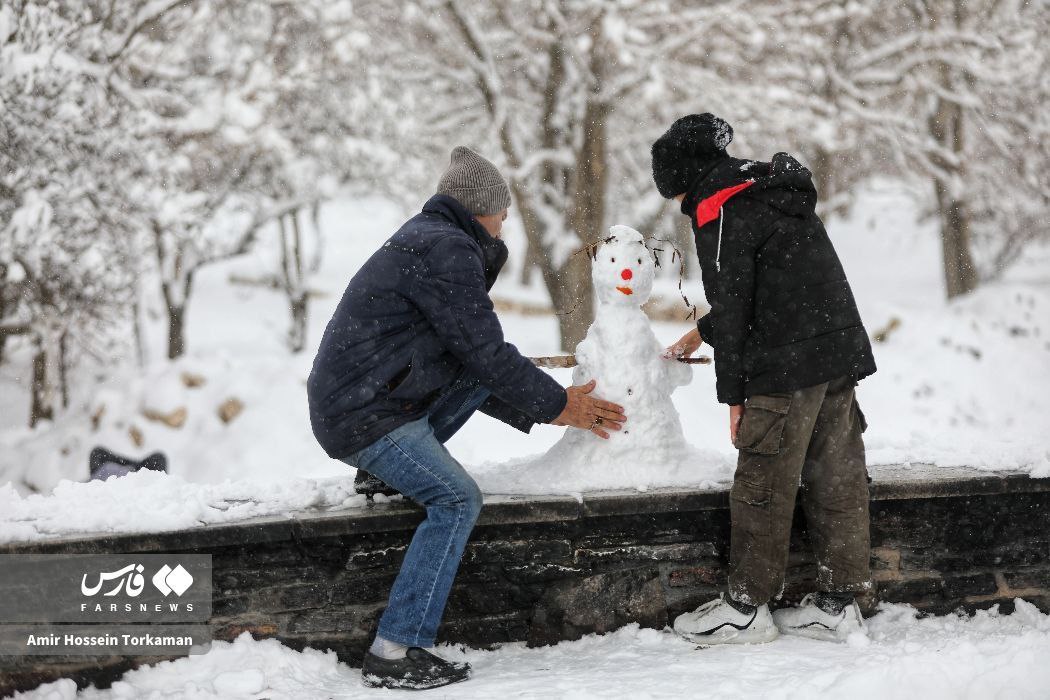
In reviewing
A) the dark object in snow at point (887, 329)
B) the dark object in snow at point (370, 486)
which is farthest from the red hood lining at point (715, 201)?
the dark object in snow at point (887, 329)

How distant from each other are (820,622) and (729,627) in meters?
0.34

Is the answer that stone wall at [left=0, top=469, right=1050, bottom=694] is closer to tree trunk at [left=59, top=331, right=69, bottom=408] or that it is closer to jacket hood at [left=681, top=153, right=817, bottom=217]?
jacket hood at [left=681, top=153, right=817, bottom=217]

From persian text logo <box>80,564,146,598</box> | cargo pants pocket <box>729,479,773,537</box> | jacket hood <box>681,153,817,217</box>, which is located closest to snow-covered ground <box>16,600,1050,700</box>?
persian text logo <box>80,564,146,598</box>

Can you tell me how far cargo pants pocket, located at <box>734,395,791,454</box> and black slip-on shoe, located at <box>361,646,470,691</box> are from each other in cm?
125

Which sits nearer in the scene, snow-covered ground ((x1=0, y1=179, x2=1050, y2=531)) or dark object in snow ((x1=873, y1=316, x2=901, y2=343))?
snow-covered ground ((x1=0, y1=179, x2=1050, y2=531))

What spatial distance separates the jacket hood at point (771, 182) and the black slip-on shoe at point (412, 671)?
5.89 ft

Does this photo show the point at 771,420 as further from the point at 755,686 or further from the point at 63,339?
the point at 63,339

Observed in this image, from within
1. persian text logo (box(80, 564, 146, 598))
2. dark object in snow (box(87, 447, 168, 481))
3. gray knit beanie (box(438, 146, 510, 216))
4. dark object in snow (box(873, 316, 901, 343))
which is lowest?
dark object in snow (box(87, 447, 168, 481))

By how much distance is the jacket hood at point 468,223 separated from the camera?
3.08 metres

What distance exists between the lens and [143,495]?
127 inches

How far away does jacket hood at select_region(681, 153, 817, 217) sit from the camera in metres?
3.01

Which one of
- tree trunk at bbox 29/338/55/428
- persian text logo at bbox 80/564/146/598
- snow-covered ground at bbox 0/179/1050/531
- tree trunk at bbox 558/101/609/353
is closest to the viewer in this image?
persian text logo at bbox 80/564/146/598

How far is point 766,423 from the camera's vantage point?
2992 mm

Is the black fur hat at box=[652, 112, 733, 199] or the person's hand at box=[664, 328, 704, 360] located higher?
the black fur hat at box=[652, 112, 733, 199]
